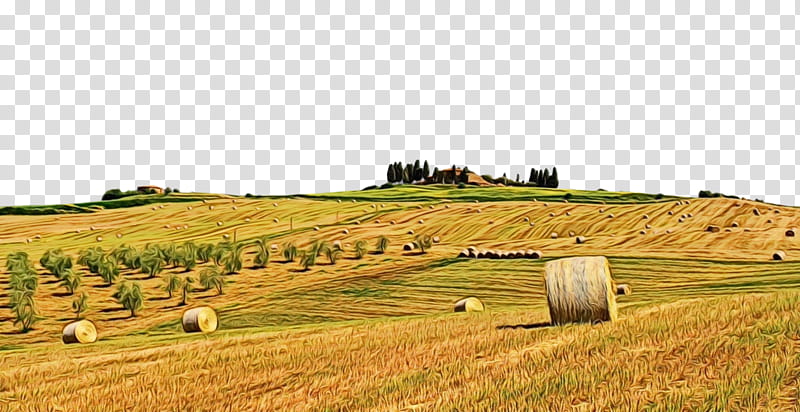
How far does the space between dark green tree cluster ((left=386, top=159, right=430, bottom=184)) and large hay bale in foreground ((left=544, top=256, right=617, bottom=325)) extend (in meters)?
89.7

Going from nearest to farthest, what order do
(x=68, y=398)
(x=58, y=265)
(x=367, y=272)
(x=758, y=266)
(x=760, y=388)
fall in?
(x=760, y=388) → (x=68, y=398) → (x=758, y=266) → (x=367, y=272) → (x=58, y=265)

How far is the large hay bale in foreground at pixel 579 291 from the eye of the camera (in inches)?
650

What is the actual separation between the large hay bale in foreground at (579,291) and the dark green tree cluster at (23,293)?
26568 mm

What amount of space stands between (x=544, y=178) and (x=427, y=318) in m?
78.0

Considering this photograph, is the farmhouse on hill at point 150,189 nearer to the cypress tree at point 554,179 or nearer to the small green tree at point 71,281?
the cypress tree at point 554,179

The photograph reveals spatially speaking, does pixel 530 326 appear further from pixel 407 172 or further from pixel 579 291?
pixel 407 172

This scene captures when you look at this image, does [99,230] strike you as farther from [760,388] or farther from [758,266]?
[760,388]

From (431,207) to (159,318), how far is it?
37.2 metres

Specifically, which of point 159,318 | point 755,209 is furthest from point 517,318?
point 755,209

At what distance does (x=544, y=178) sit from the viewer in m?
98.1

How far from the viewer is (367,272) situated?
43.4m

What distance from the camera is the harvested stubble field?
10812 mm

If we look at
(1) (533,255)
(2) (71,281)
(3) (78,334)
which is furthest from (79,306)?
(1) (533,255)

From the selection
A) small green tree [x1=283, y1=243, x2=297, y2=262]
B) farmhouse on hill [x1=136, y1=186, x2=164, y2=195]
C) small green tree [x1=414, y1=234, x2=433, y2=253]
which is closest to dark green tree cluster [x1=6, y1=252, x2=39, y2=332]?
small green tree [x1=283, y1=243, x2=297, y2=262]
